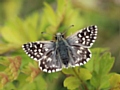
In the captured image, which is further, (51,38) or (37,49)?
(51,38)

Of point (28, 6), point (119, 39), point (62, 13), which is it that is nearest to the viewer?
point (62, 13)

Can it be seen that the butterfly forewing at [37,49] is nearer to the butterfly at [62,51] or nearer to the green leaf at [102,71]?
the butterfly at [62,51]

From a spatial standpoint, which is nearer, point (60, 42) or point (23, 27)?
point (60, 42)

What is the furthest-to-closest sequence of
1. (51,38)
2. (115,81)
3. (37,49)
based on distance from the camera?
1. (51,38)
2. (37,49)
3. (115,81)

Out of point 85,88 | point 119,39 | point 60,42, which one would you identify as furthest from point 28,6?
point 85,88

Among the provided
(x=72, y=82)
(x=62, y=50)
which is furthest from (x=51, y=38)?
(x=72, y=82)

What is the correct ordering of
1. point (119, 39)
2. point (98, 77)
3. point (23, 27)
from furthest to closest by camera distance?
point (119, 39)
point (23, 27)
point (98, 77)

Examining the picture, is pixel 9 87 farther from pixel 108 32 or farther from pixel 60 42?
pixel 108 32

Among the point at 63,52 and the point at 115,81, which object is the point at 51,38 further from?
the point at 115,81
